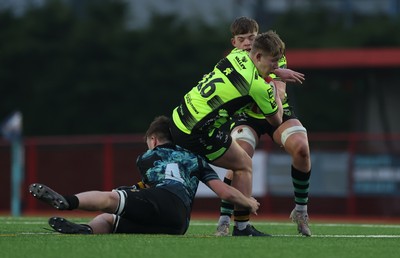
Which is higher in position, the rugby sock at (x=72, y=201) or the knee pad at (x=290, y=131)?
the knee pad at (x=290, y=131)

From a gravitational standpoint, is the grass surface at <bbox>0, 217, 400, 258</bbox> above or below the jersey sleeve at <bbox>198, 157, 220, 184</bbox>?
below

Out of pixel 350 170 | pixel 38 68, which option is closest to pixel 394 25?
pixel 38 68

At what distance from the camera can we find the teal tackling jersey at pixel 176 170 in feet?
31.5

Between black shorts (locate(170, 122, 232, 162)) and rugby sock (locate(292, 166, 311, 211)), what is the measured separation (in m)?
0.83

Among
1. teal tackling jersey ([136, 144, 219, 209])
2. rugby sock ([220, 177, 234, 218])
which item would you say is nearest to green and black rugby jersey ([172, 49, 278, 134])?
teal tackling jersey ([136, 144, 219, 209])

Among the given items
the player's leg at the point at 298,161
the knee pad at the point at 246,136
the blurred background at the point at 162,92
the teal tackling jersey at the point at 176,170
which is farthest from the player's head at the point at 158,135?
the blurred background at the point at 162,92

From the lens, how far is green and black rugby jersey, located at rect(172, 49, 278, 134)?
961 centimetres

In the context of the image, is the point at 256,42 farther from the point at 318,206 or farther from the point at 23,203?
the point at 23,203

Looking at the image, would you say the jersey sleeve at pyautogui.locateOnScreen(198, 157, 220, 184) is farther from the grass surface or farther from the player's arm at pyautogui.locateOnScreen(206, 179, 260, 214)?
the grass surface

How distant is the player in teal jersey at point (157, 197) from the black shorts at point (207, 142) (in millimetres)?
65

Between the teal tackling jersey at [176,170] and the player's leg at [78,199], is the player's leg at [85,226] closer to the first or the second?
the player's leg at [78,199]

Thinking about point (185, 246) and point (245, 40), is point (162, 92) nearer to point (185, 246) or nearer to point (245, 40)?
point (245, 40)

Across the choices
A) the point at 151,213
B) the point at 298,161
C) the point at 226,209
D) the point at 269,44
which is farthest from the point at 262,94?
the point at 151,213

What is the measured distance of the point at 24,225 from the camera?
11.1 m
